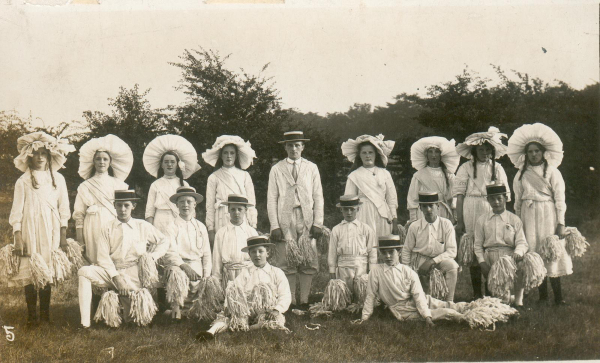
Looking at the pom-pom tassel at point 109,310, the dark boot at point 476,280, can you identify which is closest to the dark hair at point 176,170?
the pom-pom tassel at point 109,310

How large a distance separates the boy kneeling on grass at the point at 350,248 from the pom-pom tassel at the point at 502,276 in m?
1.28

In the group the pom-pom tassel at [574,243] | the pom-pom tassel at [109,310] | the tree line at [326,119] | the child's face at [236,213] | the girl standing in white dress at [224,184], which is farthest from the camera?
the tree line at [326,119]

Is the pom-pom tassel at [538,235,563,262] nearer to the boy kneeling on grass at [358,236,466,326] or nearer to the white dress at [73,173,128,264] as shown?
the boy kneeling on grass at [358,236,466,326]

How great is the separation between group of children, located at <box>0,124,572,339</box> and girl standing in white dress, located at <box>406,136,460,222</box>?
17 millimetres

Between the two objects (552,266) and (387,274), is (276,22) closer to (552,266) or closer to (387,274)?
(387,274)

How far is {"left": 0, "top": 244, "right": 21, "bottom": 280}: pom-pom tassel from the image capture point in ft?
17.9

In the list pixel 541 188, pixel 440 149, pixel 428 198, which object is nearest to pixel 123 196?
pixel 428 198

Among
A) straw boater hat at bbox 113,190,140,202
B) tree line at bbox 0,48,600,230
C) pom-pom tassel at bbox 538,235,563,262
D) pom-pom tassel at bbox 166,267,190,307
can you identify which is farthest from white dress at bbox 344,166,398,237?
straw boater hat at bbox 113,190,140,202

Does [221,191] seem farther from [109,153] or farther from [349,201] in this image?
[349,201]

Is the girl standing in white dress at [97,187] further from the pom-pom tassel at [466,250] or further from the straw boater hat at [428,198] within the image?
the pom-pom tassel at [466,250]

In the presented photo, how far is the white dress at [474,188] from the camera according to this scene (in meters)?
6.10

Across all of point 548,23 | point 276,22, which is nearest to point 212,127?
point 276,22

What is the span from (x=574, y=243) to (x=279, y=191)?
11.5 feet

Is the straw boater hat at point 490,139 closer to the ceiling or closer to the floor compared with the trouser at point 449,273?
closer to the ceiling
